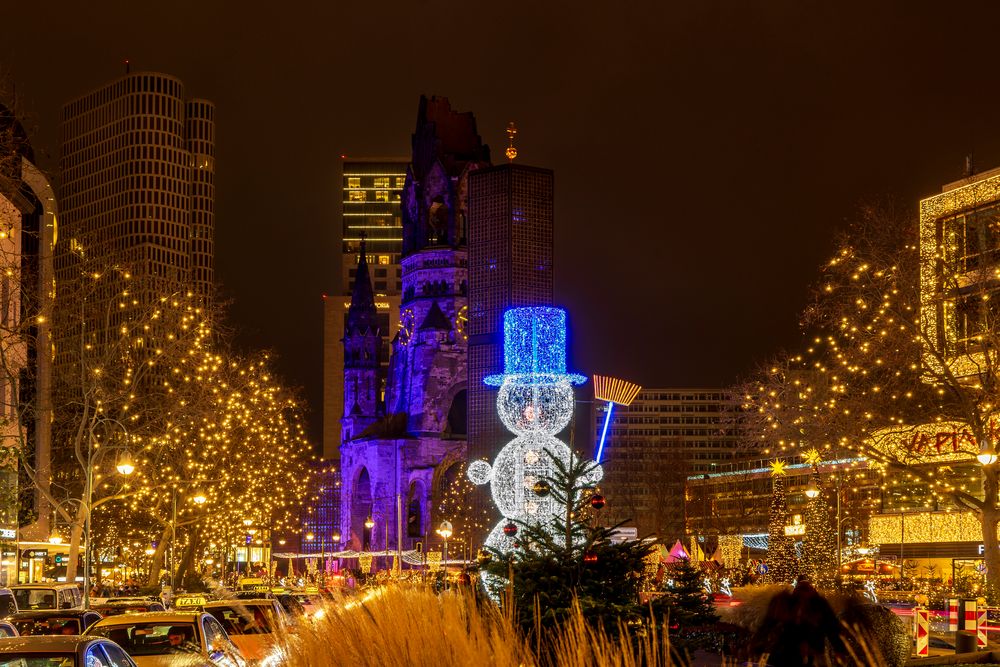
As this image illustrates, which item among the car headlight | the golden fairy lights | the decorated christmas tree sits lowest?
the decorated christmas tree

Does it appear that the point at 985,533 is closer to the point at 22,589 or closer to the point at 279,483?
the point at 22,589

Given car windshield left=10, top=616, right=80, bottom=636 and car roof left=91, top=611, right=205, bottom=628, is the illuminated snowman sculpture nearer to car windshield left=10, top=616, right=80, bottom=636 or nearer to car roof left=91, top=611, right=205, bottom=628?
car windshield left=10, top=616, right=80, bottom=636

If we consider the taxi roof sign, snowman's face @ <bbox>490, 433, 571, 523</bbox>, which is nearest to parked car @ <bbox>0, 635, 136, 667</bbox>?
the taxi roof sign

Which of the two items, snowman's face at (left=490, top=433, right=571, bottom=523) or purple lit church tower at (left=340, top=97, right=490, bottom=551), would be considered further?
purple lit church tower at (left=340, top=97, right=490, bottom=551)

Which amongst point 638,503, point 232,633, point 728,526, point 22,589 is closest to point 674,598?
point 232,633

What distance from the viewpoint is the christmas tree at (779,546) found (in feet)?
157

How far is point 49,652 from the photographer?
11.0 m

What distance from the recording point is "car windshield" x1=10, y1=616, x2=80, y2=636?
18812mm

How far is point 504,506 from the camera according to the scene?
5841 centimetres

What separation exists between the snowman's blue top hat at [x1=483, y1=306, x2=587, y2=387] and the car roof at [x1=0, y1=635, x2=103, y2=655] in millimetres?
45471

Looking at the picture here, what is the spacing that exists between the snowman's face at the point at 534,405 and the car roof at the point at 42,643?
43.1 meters

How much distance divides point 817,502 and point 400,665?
39800mm

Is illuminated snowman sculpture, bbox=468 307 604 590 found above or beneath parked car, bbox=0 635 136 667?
above

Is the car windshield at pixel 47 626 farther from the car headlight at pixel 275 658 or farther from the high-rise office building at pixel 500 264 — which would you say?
the high-rise office building at pixel 500 264
